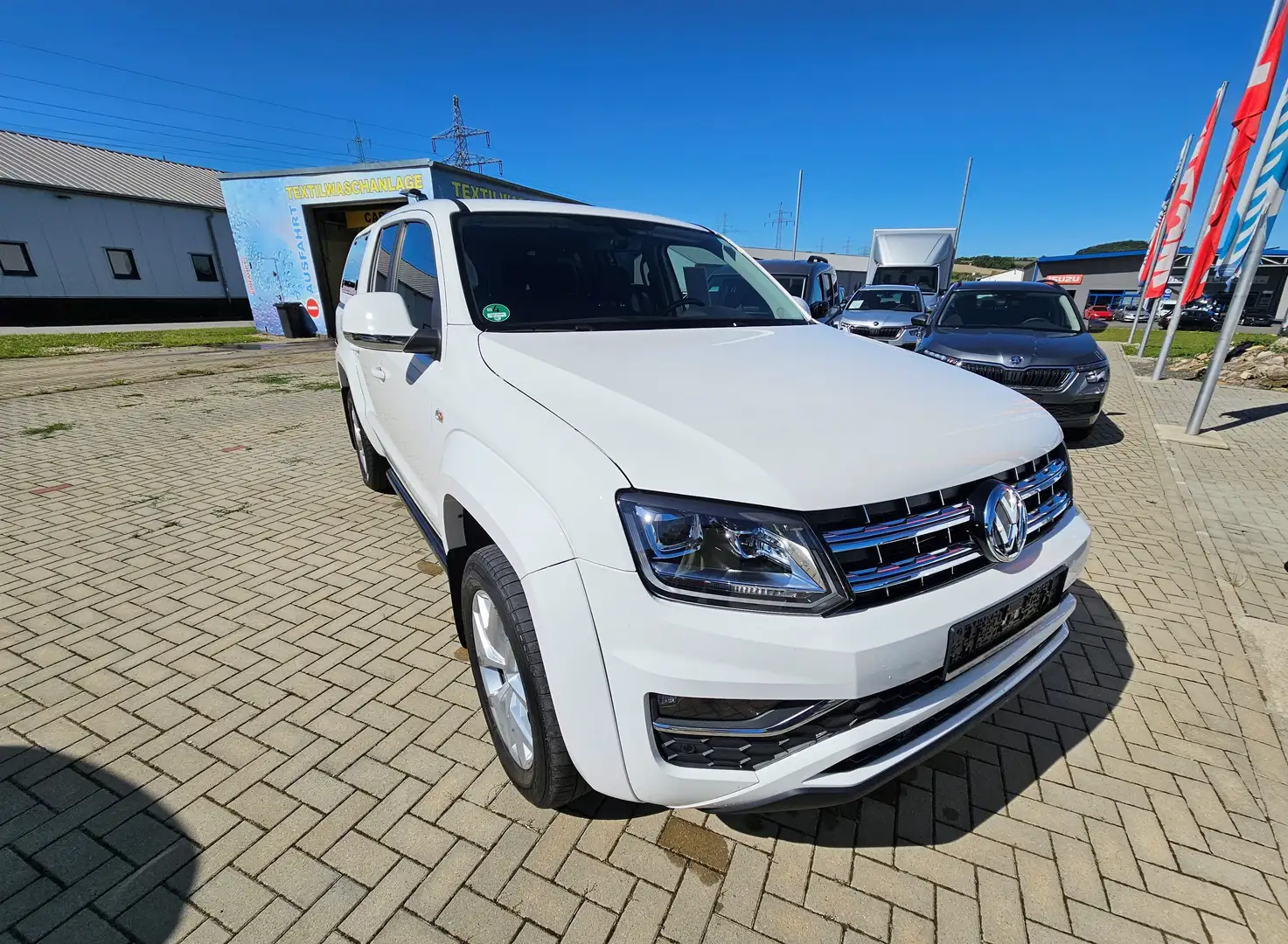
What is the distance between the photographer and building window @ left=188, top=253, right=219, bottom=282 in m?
26.3

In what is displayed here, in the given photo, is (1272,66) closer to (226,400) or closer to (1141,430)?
(1141,430)

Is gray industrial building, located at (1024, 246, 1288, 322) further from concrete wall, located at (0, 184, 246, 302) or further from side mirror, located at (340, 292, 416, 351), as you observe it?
concrete wall, located at (0, 184, 246, 302)

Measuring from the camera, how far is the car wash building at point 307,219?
50.4ft

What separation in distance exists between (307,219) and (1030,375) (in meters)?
17.9

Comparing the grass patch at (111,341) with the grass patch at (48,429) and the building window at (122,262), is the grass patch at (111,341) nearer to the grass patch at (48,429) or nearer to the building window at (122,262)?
the building window at (122,262)

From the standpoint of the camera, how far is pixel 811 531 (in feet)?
4.59

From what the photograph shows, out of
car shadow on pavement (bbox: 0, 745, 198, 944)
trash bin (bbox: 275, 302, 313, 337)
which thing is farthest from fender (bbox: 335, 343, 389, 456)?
trash bin (bbox: 275, 302, 313, 337)

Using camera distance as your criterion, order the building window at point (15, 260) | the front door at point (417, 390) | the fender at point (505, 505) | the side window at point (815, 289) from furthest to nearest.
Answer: the building window at point (15, 260)
the side window at point (815, 289)
the front door at point (417, 390)
the fender at point (505, 505)

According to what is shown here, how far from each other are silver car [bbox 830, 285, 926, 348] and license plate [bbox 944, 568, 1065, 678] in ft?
24.9

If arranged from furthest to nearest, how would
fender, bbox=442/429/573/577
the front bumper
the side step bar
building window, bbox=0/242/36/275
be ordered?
building window, bbox=0/242/36/275 < the side step bar < fender, bbox=442/429/573/577 < the front bumper

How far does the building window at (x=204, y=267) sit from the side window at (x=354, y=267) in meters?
28.4

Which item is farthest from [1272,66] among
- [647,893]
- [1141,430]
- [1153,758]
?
[647,893]

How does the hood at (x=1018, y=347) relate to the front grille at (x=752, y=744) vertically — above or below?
→ above

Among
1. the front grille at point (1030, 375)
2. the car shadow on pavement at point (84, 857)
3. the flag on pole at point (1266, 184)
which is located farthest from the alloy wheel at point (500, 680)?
the flag on pole at point (1266, 184)
